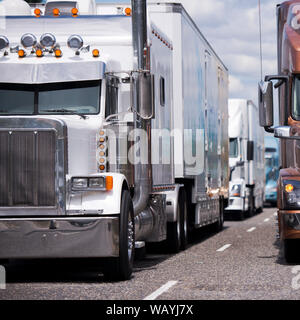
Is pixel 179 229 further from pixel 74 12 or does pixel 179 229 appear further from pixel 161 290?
pixel 161 290

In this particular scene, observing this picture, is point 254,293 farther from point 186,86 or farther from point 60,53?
point 186,86

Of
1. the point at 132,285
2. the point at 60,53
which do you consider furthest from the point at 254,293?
the point at 60,53

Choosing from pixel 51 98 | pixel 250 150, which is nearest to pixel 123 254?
pixel 51 98

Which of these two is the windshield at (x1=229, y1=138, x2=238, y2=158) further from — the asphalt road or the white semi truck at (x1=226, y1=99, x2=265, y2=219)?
the asphalt road

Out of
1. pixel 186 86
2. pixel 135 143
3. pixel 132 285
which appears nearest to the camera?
pixel 132 285

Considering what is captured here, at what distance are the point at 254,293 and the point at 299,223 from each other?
3190mm

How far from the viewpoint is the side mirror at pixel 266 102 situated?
13094 mm

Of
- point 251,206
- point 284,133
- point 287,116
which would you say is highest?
point 287,116

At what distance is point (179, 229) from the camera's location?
56.4 ft

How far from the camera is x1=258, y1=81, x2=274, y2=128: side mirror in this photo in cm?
1309

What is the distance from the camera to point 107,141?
1244 cm

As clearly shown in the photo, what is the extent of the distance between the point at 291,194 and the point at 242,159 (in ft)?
57.7

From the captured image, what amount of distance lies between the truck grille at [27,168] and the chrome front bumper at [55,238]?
0.89 ft

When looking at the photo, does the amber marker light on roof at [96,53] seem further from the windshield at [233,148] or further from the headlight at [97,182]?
the windshield at [233,148]
